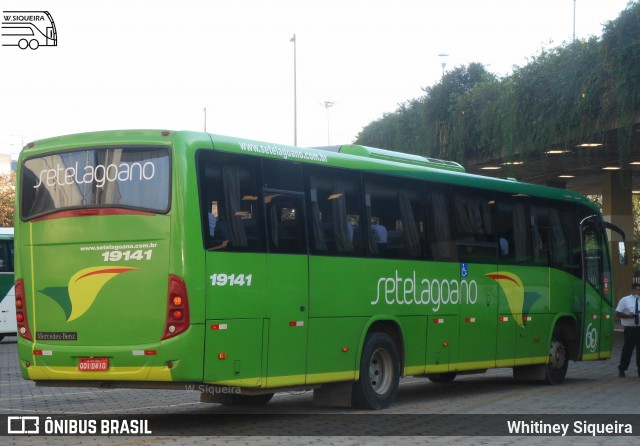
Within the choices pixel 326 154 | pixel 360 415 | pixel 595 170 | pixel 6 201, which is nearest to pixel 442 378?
pixel 360 415

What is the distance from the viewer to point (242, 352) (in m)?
12.8

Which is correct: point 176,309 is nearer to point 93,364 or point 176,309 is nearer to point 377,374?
point 93,364

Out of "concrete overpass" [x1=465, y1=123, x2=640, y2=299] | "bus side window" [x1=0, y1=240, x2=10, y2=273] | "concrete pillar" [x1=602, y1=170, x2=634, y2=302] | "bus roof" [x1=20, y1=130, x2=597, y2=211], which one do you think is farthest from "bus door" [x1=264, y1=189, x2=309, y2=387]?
"concrete pillar" [x1=602, y1=170, x2=634, y2=302]

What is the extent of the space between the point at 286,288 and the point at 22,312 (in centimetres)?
305

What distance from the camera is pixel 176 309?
12.1m

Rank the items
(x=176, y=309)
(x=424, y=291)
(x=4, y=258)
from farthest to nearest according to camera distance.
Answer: (x=4, y=258) → (x=424, y=291) → (x=176, y=309)

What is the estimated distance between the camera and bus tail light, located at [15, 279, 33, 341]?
43.0 ft

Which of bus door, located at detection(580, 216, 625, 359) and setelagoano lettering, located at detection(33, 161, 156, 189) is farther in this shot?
bus door, located at detection(580, 216, 625, 359)

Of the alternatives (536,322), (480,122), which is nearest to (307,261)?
(536,322)

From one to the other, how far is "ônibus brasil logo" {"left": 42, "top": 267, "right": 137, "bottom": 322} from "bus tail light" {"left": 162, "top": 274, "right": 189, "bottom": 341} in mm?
644

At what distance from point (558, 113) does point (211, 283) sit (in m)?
18.8

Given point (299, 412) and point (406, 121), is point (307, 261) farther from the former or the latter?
point (406, 121)

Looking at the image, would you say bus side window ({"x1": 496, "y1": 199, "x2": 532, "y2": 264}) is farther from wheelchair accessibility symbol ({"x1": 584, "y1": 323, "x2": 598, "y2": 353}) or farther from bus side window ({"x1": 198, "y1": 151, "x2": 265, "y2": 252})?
bus side window ({"x1": 198, "y1": 151, "x2": 265, "y2": 252})

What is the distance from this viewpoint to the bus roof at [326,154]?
12578 mm
